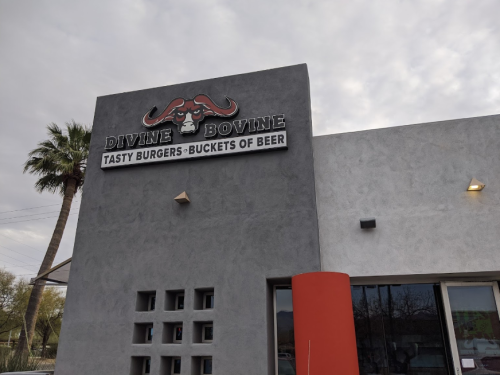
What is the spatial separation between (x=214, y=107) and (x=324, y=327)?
6.40 m

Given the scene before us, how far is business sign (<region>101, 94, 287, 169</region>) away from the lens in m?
9.44

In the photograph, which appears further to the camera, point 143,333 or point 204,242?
point 204,242

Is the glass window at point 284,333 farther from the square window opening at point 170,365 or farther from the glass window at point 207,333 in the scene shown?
the square window opening at point 170,365

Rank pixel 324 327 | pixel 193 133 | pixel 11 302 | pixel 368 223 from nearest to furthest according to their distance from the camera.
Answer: pixel 324 327
pixel 368 223
pixel 193 133
pixel 11 302

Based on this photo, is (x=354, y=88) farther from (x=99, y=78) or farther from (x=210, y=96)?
(x=99, y=78)

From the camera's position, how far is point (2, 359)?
10992mm

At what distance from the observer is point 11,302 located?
109ft

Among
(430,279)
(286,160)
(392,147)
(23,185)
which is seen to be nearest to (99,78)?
(286,160)

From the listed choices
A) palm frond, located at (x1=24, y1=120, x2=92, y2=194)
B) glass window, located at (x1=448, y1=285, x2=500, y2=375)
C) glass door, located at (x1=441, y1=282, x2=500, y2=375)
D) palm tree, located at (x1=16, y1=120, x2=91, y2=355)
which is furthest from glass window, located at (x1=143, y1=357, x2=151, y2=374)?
palm frond, located at (x1=24, y1=120, x2=92, y2=194)

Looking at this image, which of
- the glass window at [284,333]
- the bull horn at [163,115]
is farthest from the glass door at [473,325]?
the bull horn at [163,115]

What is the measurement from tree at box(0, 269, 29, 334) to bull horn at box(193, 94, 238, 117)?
32.3 m

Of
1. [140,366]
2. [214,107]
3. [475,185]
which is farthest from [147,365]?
[475,185]

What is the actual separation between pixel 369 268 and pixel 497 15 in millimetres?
8228

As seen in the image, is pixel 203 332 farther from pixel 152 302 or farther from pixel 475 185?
pixel 475 185
